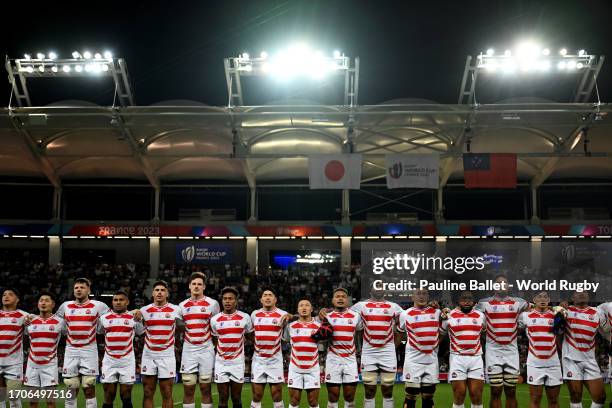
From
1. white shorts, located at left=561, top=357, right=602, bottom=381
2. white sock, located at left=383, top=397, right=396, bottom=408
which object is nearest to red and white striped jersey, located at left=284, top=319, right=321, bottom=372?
white sock, located at left=383, top=397, right=396, bottom=408

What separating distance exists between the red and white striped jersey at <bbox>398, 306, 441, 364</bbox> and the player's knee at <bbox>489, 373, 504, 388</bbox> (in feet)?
3.25

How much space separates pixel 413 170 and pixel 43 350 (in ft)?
49.0

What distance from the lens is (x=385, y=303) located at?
35.6 ft

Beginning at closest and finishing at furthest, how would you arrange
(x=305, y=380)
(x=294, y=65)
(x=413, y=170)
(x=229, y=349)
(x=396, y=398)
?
1. (x=305, y=380)
2. (x=229, y=349)
3. (x=396, y=398)
4. (x=413, y=170)
5. (x=294, y=65)

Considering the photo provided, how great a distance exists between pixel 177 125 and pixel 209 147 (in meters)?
2.80

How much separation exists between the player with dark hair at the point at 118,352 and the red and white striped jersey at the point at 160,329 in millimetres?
263

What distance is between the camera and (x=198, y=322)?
34.6ft

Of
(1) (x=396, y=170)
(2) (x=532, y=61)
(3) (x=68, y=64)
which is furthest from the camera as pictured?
(3) (x=68, y=64)

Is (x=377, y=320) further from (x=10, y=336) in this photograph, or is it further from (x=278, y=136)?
(x=278, y=136)

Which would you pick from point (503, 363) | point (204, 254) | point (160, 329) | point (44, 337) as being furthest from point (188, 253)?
point (503, 363)

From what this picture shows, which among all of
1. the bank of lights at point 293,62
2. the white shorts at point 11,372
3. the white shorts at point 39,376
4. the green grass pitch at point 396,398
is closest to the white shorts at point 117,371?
the white shorts at point 39,376

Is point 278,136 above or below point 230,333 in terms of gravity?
above

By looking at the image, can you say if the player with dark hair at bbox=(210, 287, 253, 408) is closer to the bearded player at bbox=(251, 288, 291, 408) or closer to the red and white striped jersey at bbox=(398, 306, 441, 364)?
the bearded player at bbox=(251, 288, 291, 408)

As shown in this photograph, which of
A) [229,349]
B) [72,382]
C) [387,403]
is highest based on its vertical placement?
[229,349]
